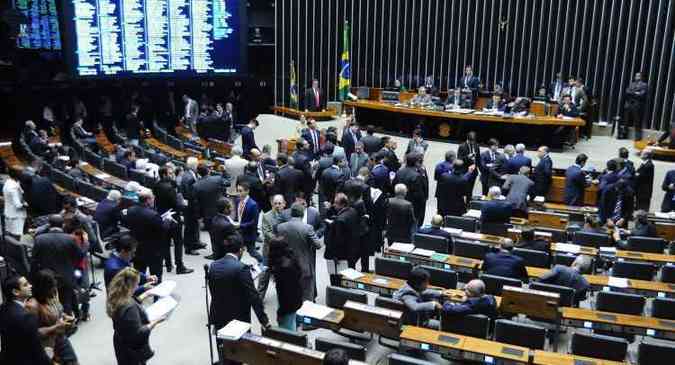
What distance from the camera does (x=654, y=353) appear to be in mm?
4887

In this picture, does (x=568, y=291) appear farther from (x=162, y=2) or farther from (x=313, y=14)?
(x=313, y=14)

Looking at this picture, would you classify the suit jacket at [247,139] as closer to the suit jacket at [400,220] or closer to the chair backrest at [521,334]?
the suit jacket at [400,220]

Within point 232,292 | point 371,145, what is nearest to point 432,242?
point 232,292

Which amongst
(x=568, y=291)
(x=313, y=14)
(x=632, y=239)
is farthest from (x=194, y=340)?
(x=313, y=14)

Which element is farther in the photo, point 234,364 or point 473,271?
point 473,271

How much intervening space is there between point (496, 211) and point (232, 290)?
4.40 m

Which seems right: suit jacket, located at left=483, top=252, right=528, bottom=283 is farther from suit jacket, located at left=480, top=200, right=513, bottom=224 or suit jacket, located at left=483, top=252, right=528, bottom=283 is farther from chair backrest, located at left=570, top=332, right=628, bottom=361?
suit jacket, located at left=480, top=200, right=513, bottom=224

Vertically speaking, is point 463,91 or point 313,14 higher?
point 313,14

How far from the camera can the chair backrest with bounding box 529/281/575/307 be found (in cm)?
610

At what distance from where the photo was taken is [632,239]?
7797 mm

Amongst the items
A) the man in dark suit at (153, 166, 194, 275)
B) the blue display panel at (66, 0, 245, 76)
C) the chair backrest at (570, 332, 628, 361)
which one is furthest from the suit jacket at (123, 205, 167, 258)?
the blue display panel at (66, 0, 245, 76)

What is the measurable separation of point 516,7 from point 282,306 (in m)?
13.9

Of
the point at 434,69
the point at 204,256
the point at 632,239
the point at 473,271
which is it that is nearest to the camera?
the point at 473,271

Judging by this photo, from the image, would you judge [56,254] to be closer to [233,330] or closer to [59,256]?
[59,256]
